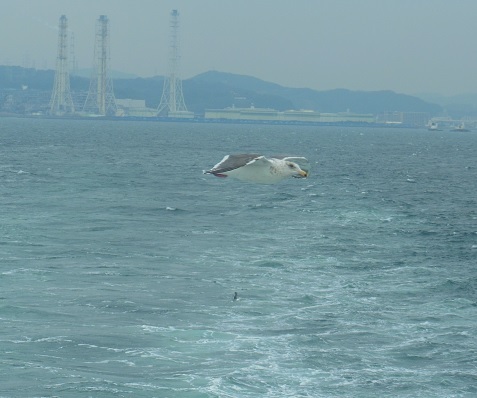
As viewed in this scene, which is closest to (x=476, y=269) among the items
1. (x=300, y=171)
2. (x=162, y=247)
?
(x=162, y=247)

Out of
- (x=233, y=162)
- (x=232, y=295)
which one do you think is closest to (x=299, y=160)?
(x=233, y=162)

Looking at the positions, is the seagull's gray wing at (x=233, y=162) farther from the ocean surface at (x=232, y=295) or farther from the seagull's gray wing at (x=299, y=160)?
the ocean surface at (x=232, y=295)

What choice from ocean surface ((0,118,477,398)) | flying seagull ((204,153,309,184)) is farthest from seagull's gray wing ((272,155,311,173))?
ocean surface ((0,118,477,398))

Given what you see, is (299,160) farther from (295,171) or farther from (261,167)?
(261,167)

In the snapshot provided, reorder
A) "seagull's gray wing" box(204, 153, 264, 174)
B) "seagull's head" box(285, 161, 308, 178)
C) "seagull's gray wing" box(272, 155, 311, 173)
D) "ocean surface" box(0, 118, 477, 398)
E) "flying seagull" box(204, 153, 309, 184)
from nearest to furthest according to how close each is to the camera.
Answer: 1. "seagull's gray wing" box(204, 153, 264, 174)
2. "flying seagull" box(204, 153, 309, 184)
3. "seagull's head" box(285, 161, 308, 178)
4. "seagull's gray wing" box(272, 155, 311, 173)
5. "ocean surface" box(0, 118, 477, 398)

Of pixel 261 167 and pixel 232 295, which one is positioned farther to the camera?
pixel 232 295

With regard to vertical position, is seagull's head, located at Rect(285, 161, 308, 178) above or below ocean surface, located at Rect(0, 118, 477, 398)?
above

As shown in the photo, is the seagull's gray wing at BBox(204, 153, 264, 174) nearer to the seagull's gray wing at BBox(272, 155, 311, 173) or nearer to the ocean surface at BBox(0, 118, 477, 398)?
the seagull's gray wing at BBox(272, 155, 311, 173)

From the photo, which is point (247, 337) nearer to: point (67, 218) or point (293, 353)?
point (293, 353)
